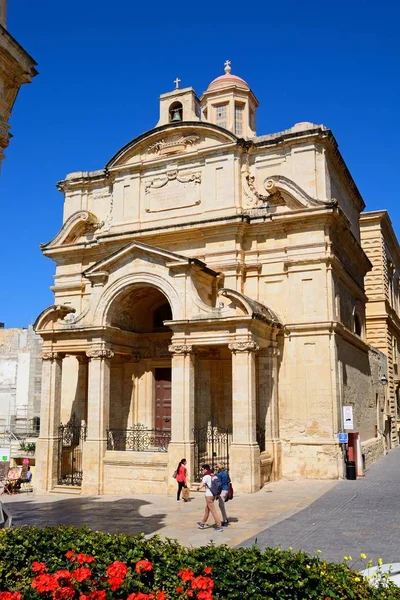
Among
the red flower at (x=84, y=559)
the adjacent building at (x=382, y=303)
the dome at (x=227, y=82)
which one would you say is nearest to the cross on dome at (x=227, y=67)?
the dome at (x=227, y=82)

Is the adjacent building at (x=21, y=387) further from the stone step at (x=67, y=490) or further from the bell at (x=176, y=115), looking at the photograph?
the bell at (x=176, y=115)

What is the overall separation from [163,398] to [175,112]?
1290 centimetres

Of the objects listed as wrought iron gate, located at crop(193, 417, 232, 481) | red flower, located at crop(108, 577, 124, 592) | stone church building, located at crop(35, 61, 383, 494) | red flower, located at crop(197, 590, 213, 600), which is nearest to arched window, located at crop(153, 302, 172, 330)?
stone church building, located at crop(35, 61, 383, 494)

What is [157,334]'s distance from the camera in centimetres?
2342

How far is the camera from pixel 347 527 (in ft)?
41.0

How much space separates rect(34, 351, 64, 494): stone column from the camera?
68.5 ft

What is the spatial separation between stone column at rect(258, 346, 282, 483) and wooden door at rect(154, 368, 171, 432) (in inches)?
168

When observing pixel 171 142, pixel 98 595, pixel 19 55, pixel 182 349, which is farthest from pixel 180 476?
pixel 171 142

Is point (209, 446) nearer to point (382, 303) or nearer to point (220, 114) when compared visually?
point (220, 114)

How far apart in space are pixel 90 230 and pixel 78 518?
14.6 meters

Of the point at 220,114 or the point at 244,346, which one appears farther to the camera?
the point at 220,114

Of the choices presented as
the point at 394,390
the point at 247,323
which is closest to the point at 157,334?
the point at 247,323

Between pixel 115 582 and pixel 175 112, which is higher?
pixel 175 112

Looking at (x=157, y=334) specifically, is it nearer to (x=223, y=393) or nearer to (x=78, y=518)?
(x=223, y=393)
